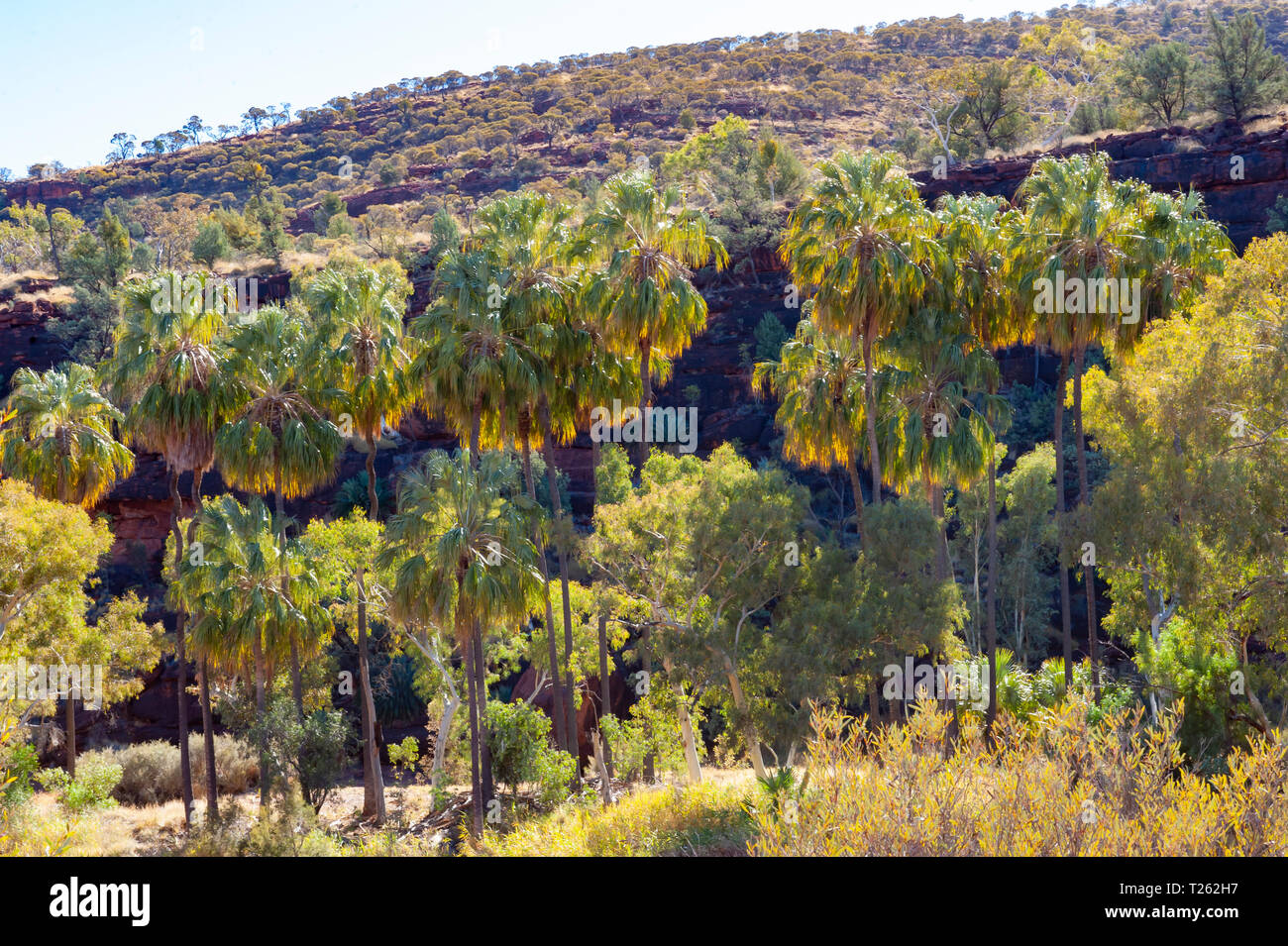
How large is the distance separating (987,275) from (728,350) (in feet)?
95.8

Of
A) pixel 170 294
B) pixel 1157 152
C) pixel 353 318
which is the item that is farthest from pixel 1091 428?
pixel 1157 152

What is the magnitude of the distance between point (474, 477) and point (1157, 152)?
4518 centimetres

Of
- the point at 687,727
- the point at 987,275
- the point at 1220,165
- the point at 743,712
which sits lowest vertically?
the point at 687,727

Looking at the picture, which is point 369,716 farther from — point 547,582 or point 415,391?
point 415,391

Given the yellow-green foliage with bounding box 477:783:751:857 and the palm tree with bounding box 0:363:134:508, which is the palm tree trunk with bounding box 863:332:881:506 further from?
the palm tree with bounding box 0:363:134:508

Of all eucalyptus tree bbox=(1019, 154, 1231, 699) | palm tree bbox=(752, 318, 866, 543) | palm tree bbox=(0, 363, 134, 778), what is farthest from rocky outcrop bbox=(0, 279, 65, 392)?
eucalyptus tree bbox=(1019, 154, 1231, 699)

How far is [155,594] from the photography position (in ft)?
145

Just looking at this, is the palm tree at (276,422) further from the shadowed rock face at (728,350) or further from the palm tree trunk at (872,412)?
the shadowed rock face at (728,350)

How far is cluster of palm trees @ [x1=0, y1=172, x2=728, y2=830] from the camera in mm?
20672

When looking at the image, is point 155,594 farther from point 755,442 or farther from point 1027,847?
point 1027,847

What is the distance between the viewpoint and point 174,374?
2298cm

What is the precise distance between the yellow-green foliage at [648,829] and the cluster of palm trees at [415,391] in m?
3.29

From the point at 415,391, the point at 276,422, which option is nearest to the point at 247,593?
the point at 276,422

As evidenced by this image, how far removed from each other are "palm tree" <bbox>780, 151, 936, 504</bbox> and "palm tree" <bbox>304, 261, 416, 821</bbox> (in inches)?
405
